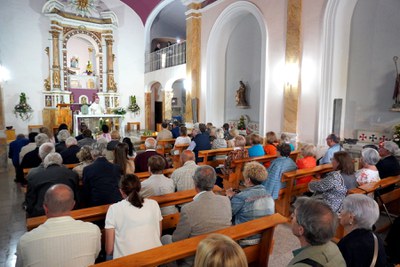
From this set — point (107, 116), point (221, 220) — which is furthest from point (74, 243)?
point (107, 116)

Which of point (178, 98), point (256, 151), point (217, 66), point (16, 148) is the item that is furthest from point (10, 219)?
point (178, 98)

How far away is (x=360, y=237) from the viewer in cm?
167

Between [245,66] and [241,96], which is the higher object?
[245,66]

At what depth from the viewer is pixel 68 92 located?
43.9 feet

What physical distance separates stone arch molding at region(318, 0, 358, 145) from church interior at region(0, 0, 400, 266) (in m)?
0.02

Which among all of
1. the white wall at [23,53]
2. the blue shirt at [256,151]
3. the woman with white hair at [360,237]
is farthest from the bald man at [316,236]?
the white wall at [23,53]

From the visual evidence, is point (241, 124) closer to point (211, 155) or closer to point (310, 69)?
point (310, 69)

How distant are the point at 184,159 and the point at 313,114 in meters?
4.65

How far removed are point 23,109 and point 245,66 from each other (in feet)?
30.5

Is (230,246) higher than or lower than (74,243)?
higher

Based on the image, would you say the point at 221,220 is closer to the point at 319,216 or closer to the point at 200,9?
the point at 319,216

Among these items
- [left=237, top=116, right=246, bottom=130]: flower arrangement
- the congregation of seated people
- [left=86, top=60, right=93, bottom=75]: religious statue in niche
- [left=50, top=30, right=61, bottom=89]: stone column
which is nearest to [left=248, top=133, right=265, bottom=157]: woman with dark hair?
the congregation of seated people

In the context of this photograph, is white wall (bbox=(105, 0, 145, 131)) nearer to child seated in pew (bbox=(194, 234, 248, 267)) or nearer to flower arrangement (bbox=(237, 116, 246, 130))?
flower arrangement (bbox=(237, 116, 246, 130))

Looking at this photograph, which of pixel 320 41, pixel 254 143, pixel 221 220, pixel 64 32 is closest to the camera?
pixel 221 220
